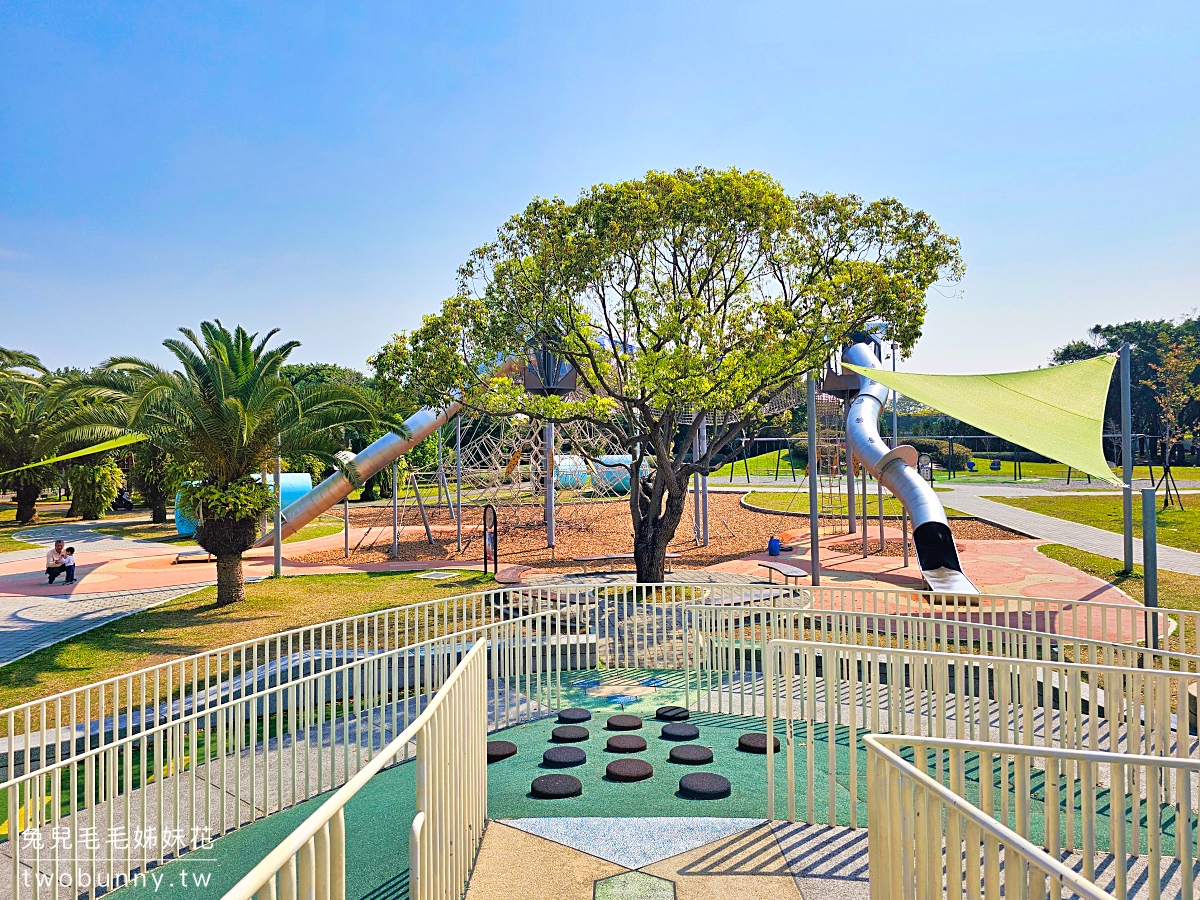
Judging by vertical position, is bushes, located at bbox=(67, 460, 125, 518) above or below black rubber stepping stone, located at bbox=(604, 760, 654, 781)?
above

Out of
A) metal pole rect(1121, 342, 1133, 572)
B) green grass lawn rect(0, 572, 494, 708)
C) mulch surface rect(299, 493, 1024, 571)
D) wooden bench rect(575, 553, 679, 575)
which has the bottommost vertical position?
green grass lawn rect(0, 572, 494, 708)

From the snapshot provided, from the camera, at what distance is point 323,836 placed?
114 inches

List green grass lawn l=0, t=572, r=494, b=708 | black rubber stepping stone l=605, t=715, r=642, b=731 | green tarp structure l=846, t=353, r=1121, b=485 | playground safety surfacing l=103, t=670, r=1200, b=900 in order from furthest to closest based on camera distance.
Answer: green grass lawn l=0, t=572, r=494, b=708
green tarp structure l=846, t=353, r=1121, b=485
black rubber stepping stone l=605, t=715, r=642, b=731
playground safety surfacing l=103, t=670, r=1200, b=900

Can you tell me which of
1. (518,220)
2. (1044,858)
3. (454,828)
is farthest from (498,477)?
(1044,858)

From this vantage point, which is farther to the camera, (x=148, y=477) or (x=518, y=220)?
(x=148, y=477)

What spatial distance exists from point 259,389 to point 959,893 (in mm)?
15391

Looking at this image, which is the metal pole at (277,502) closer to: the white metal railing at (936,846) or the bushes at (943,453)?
the white metal railing at (936,846)

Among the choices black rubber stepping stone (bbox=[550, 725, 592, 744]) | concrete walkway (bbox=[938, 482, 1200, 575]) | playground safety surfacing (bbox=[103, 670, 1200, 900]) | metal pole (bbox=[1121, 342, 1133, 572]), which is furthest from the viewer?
concrete walkway (bbox=[938, 482, 1200, 575])

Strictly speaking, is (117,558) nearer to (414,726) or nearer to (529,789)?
(529,789)

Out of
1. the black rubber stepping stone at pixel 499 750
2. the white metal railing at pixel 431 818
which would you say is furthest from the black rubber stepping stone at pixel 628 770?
the white metal railing at pixel 431 818

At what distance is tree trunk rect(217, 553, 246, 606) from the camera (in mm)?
15461

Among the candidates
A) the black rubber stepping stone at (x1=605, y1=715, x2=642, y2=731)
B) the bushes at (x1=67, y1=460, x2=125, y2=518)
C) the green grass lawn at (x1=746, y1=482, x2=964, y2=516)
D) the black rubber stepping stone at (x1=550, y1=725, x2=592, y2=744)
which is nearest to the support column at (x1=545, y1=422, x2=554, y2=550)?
the green grass lawn at (x1=746, y1=482, x2=964, y2=516)

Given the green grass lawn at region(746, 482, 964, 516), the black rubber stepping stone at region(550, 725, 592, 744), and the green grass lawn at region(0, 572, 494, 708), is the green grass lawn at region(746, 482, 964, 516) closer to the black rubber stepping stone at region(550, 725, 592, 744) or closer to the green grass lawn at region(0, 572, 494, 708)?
the green grass lawn at region(0, 572, 494, 708)

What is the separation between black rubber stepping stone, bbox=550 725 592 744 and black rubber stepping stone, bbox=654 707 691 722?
87 centimetres
